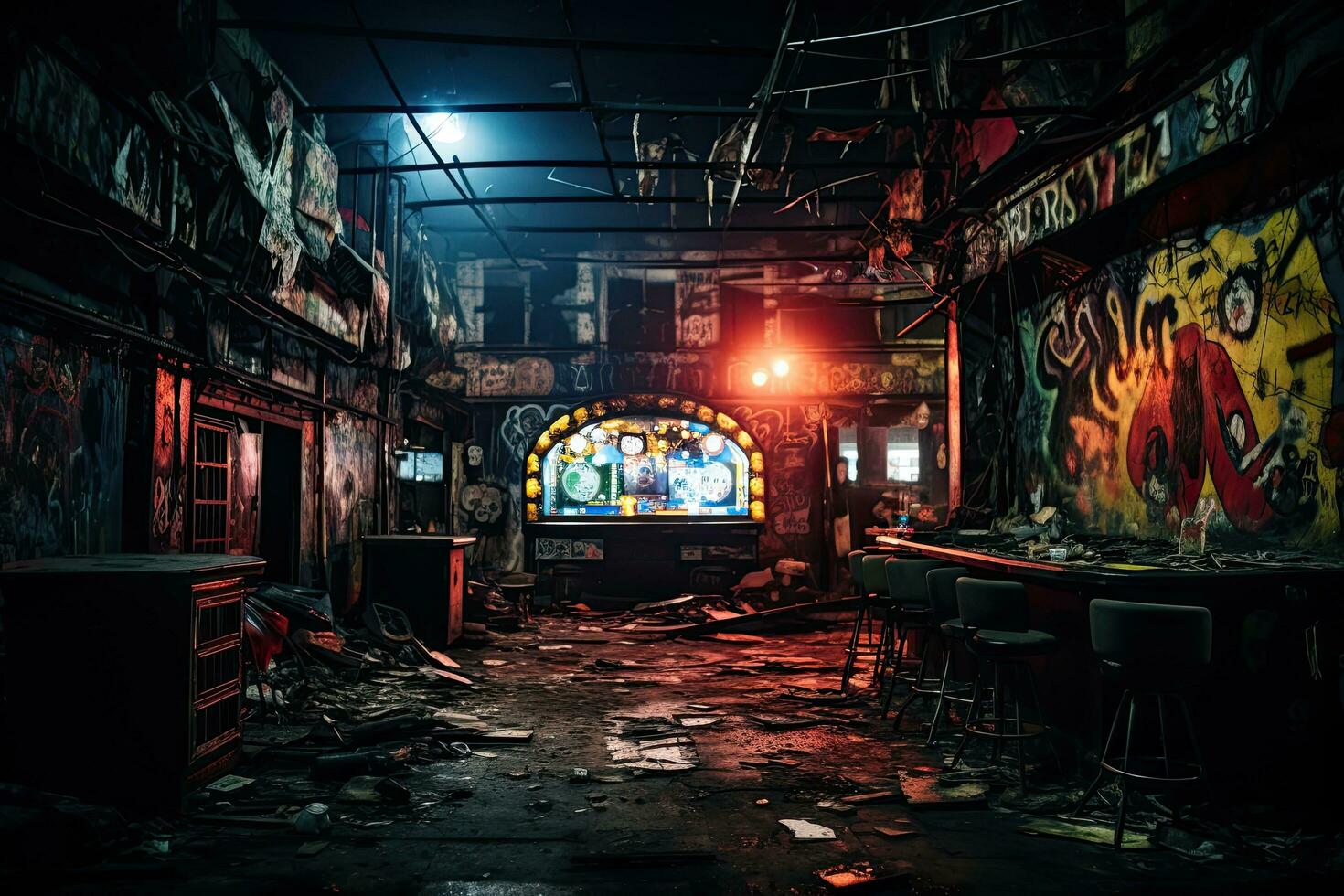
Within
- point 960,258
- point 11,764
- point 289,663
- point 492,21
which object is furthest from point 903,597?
point 492,21

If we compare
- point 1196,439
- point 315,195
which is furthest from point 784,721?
point 315,195

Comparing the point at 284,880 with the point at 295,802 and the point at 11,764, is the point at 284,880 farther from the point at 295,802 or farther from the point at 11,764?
the point at 11,764

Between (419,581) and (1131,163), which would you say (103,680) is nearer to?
(419,581)

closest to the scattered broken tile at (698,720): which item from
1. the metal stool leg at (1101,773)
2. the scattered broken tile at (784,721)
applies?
the scattered broken tile at (784,721)

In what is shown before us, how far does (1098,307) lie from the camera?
838 centimetres

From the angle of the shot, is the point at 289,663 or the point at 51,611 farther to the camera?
the point at 289,663

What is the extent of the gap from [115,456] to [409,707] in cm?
311

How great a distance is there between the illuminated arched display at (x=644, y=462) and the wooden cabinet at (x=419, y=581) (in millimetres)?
5395

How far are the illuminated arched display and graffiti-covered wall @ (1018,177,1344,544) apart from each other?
274 inches

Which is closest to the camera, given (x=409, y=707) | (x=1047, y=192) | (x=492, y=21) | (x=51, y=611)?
(x=51, y=611)

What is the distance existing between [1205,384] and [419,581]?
8.62 metres

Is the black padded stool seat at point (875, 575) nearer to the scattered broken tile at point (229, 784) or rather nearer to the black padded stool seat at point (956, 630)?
the black padded stool seat at point (956, 630)

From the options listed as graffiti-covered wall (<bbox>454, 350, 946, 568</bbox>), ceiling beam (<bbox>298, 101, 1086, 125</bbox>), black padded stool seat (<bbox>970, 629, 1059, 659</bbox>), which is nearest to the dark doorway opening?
ceiling beam (<bbox>298, 101, 1086, 125</bbox>)

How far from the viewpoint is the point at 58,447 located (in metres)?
5.73
